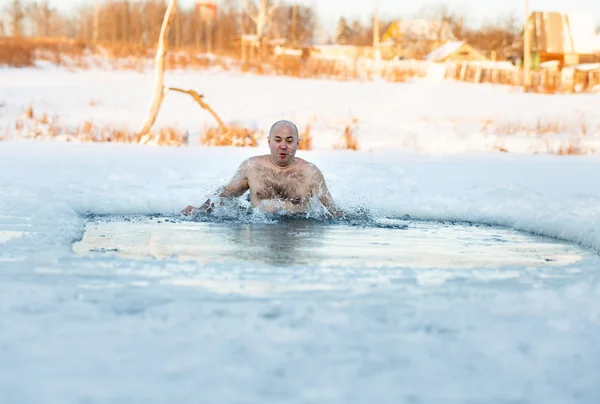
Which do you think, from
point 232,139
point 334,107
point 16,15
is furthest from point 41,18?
point 232,139

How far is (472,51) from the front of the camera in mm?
57250

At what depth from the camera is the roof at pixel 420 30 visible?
6475 centimetres

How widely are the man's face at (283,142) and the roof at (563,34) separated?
153ft

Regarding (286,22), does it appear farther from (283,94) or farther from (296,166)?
(296,166)

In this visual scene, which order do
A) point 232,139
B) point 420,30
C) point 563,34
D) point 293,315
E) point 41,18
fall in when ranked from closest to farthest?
point 293,315, point 232,139, point 563,34, point 420,30, point 41,18

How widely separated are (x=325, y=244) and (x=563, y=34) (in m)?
50.7

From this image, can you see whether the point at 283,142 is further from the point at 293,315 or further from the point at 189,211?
the point at 293,315

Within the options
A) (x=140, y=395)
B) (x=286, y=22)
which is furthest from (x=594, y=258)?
(x=286, y=22)

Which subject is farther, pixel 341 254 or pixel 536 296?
pixel 341 254

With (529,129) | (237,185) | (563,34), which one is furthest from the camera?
(563,34)

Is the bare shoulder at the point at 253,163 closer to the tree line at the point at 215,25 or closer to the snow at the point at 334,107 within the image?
the snow at the point at 334,107

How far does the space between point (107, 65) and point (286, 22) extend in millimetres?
44978

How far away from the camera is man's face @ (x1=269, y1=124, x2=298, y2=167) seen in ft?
21.3

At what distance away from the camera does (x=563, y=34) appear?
52625mm
